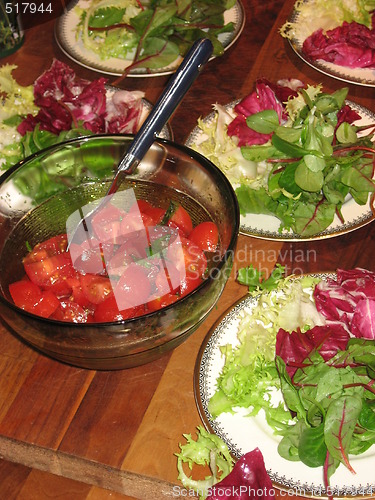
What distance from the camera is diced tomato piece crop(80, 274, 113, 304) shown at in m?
1.06

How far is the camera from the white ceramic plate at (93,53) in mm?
1717

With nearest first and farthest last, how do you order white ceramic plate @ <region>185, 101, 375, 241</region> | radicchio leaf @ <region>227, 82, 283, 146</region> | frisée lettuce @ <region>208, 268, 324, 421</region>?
frisée lettuce @ <region>208, 268, 324, 421</region> < white ceramic plate @ <region>185, 101, 375, 241</region> < radicchio leaf @ <region>227, 82, 283, 146</region>

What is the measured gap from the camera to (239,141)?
1.40 meters

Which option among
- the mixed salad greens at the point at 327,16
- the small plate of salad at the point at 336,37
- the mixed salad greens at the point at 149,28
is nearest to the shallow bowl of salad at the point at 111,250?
the mixed salad greens at the point at 149,28

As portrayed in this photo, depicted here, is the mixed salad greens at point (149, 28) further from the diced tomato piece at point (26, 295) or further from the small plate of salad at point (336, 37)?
the diced tomato piece at point (26, 295)

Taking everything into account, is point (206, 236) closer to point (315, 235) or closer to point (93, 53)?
point (315, 235)

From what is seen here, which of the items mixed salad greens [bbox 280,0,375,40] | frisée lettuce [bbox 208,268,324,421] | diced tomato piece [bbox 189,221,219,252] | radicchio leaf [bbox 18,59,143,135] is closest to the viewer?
frisée lettuce [bbox 208,268,324,421]

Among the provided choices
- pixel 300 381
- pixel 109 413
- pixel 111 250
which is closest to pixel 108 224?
pixel 111 250

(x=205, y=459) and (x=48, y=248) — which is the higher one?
(x=48, y=248)

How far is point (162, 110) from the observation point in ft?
3.78

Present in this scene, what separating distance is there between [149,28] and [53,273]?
888mm

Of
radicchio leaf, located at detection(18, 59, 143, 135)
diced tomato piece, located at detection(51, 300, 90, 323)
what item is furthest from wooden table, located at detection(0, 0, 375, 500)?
radicchio leaf, located at detection(18, 59, 143, 135)

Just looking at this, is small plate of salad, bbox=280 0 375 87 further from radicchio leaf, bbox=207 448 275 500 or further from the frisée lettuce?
radicchio leaf, bbox=207 448 275 500

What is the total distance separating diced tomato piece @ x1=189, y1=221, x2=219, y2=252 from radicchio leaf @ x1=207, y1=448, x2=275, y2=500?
363mm
